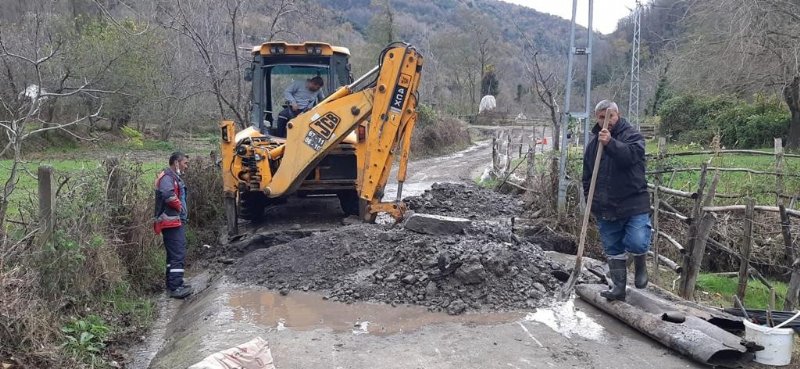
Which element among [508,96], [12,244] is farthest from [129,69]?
[508,96]

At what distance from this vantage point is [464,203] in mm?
11891

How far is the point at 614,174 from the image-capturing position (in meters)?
5.51

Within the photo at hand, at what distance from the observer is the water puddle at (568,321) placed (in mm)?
5379

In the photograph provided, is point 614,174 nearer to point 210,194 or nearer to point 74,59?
point 210,194

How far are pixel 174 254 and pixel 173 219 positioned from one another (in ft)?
1.39

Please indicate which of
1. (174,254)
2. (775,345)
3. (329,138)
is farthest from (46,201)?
(775,345)

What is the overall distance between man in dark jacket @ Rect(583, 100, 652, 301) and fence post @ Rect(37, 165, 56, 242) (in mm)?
5040

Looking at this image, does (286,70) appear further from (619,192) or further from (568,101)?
(619,192)

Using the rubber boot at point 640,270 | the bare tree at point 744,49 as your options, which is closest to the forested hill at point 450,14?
the bare tree at point 744,49

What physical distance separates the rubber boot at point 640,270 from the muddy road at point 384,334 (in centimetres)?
50

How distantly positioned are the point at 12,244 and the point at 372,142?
4.41 meters

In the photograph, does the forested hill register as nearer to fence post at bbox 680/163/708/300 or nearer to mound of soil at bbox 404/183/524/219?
mound of soil at bbox 404/183/524/219

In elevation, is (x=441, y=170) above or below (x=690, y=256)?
below

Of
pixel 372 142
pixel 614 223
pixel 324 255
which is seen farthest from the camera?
pixel 372 142
